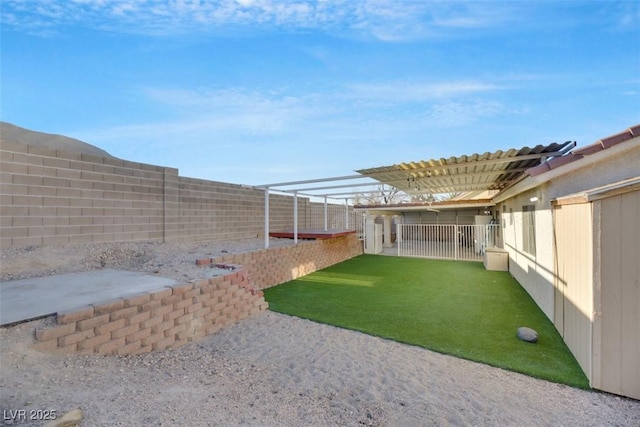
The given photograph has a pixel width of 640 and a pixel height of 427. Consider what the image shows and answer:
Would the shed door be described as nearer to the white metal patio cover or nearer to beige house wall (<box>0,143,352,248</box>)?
the white metal patio cover

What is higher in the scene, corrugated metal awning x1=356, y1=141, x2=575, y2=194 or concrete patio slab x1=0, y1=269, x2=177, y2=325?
corrugated metal awning x1=356, y1=141, x2=575, y2=194

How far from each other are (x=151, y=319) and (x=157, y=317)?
0.09 meters

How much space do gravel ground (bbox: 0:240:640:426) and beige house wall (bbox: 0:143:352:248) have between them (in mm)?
3841

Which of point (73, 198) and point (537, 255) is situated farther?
point (537, 255)

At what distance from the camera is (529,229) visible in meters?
7.33

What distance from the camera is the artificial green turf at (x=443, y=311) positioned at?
13.7ft

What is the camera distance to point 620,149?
12.6 feet

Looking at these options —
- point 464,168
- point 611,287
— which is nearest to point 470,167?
point 464,168

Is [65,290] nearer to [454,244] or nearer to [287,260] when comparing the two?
[287,260]

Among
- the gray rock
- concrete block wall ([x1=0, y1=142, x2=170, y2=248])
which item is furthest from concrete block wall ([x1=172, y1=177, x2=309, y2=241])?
the gray rock

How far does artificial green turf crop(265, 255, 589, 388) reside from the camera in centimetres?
417

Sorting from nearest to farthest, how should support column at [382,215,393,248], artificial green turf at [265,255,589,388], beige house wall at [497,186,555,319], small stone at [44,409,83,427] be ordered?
small stone at [44,409,83,427]
artificial green turf at [265,255,589,388]
beige house wall at [497,186,555,319]
support column at [382,215,393,248]

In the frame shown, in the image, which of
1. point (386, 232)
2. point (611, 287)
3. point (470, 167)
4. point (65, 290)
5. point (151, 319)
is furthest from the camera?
point (386, 232)

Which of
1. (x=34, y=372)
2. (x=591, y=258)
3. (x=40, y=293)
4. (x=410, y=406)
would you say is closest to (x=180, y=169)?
(x=40, y=293)
